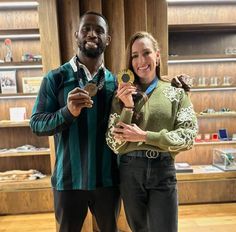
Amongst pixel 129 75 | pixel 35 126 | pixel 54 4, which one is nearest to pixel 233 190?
pixel 129 75

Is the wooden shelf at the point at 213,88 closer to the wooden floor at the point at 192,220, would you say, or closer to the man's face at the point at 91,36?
the wooden floor at the point at 192,220

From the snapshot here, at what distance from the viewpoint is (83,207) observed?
1.29 metres

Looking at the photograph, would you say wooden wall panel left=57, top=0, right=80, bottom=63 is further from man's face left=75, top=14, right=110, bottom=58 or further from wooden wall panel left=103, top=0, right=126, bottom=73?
man's face left=75, top=14, right=110, bottom=58

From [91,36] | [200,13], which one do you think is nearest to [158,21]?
[91,36]

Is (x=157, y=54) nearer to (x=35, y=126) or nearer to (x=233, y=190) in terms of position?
(x=35, y=126)

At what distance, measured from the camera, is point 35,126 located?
1245mm

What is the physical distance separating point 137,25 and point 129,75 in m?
0.91

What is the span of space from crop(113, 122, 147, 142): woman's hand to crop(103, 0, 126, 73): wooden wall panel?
848 millimetres

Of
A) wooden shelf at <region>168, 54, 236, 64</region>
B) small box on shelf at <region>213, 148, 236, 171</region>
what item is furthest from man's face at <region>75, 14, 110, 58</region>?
small box on shelf at <region>213, 148, 236, 171</region>

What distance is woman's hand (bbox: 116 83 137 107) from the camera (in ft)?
3.78

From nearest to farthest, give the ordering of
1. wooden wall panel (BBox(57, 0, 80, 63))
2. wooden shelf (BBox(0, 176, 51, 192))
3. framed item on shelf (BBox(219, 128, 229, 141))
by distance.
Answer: wooden wall panel (BBox(57, 0, 80, 63)) → wooden shelf (BBox(0, 176, 51, 192)) → framed item on shelf (BBox(219, 128, 229, 141))

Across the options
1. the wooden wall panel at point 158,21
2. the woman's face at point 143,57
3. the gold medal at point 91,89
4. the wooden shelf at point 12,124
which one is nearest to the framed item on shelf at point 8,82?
the wooden shelf at point 12,124

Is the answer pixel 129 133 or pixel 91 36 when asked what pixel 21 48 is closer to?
pixel 91 36

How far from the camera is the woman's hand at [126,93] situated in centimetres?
115
